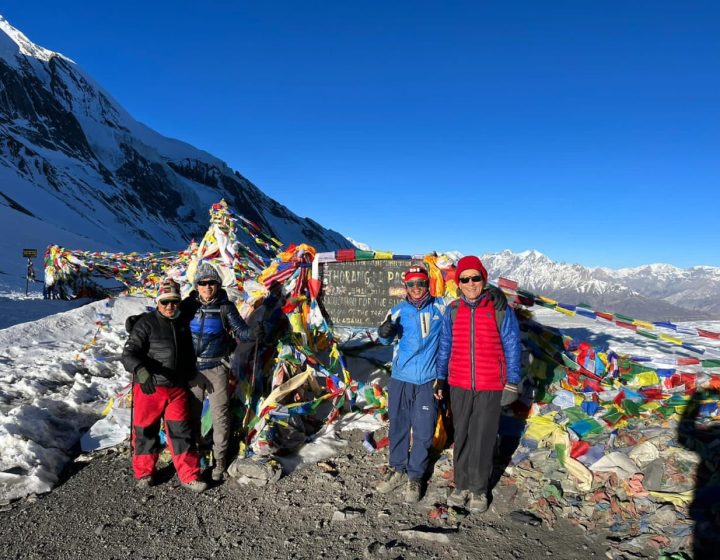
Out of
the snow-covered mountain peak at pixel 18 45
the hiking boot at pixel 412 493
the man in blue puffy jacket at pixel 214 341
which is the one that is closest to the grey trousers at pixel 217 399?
the man in blue puffy jacket at pixel 214 341

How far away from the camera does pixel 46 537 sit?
391 centimetres

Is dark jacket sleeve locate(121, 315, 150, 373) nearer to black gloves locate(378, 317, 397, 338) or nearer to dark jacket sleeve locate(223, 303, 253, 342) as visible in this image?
dark jacket sleeve locate(223, 303, 253, 342)

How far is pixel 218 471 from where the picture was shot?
481 cm

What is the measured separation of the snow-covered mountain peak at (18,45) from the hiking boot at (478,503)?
187 meters

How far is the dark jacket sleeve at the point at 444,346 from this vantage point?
444 cm

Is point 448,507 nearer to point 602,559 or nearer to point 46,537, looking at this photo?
point 602,559

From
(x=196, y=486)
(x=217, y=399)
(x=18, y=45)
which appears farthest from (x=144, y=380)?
(x=18, y=45)

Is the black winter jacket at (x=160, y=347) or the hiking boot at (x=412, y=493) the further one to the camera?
the black winter jacket at (x=160, y=347)

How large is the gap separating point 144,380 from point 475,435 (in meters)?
3.18

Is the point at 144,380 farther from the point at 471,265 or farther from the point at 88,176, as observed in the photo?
the point at 88,176

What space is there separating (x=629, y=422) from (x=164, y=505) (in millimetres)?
4954

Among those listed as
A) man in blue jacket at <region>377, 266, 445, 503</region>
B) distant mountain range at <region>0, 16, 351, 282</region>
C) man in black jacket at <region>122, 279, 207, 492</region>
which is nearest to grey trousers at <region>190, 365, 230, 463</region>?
man in black jacket at <region>122, 279, 207, 492</region>

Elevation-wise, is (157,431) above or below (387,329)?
below

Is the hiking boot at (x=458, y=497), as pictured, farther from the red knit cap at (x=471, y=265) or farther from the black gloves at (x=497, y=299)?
the red knit cap at (x=471, y=265)
